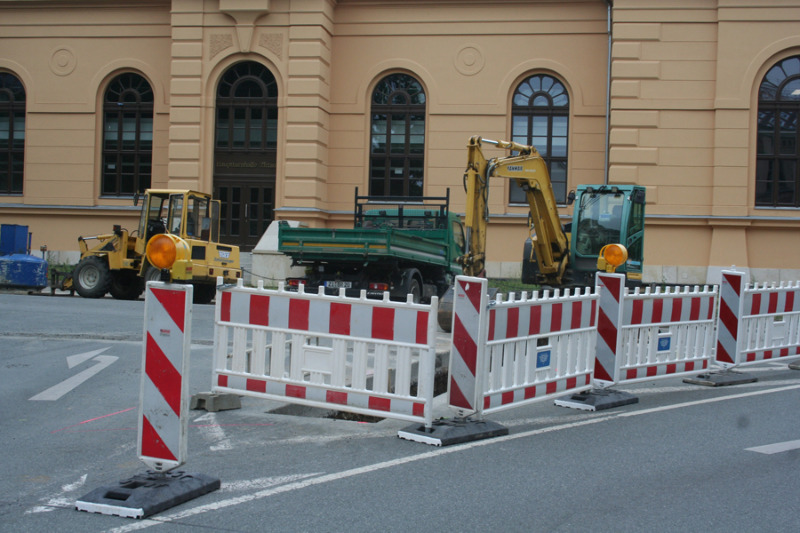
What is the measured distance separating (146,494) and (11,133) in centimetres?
2588

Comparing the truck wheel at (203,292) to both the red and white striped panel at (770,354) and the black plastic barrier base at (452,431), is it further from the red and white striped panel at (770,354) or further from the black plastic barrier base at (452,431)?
the black plastic barrier base at (452,431)

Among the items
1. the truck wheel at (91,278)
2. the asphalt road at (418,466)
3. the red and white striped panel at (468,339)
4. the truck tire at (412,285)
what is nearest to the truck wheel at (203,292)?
the truck wheel at (91,278)

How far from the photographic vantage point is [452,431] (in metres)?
6.62

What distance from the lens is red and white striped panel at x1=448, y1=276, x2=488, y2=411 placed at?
666 cm

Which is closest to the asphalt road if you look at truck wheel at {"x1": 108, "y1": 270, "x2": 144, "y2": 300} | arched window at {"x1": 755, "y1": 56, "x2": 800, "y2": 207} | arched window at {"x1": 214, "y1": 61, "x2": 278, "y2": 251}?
truck wheel at {"x1": 108, "y1": 270, "x2": 144, "y2": 300}

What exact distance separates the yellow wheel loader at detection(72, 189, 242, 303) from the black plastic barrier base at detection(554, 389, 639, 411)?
11.0m

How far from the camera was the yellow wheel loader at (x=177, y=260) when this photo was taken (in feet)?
59.4

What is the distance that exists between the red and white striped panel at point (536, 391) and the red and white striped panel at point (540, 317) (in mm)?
482

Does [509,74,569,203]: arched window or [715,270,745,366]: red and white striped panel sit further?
[509,74,569,203]: arched window

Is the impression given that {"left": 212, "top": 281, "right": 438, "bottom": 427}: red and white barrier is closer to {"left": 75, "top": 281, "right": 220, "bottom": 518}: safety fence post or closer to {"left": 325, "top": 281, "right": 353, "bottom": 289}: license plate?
{"left": 75, "top": 281, "right": 220, "bottom": 518}: safety fence post

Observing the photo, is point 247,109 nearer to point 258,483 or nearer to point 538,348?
point 538,348

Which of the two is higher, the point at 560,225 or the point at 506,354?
the point at 560,225

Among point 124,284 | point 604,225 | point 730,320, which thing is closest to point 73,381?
point 730,320

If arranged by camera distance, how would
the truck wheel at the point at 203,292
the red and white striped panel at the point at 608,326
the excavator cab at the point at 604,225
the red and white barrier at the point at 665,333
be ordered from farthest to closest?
1. the truck wheel at the point at 203,292
2. the excavator cab at the point at 604,225
3. the red and white barrier at the point at 665,333
4. the red and white striped panel at the point at 608,326
